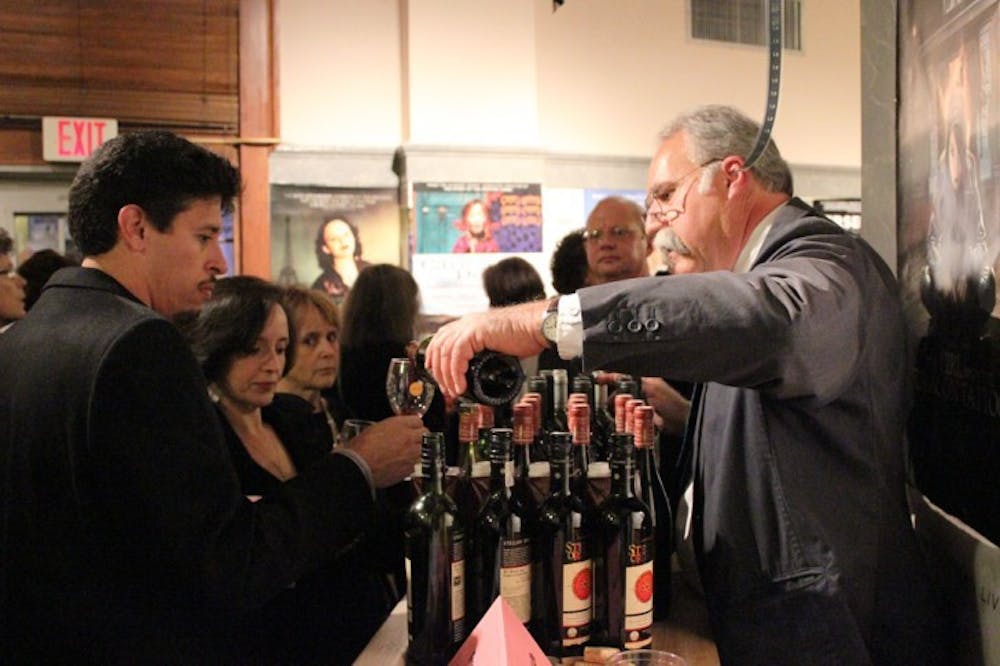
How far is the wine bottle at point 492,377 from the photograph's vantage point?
1183 mm

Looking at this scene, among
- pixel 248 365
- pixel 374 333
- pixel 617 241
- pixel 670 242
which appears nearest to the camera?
pixel 670 242

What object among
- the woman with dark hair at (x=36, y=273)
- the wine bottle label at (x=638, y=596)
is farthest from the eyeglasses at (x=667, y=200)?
the woman with dark hair at (x=36, y=273)

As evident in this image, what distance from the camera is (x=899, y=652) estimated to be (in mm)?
1312

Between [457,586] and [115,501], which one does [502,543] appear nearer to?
[457,586]

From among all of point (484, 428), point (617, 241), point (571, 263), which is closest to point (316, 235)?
point (571, 263)

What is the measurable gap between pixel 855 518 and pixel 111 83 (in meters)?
5.12

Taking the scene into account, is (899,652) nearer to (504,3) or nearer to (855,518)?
(855,518)

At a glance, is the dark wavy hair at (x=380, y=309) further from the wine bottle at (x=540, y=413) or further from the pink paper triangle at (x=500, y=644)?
the pink paper triangle at (x=500, y=644)

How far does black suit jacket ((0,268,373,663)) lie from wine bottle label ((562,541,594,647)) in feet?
1.37

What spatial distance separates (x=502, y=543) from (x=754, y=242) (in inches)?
24.4

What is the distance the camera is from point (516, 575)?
125 cm

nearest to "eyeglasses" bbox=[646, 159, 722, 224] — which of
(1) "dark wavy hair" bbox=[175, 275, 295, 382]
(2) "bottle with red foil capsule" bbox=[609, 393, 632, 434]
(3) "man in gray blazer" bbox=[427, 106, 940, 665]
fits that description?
(3) "man in gray blazer" bbox=[427, 106, 940, 665]

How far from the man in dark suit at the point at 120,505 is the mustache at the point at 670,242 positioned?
29.2 inches

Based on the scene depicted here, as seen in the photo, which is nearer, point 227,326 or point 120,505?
point 120,505
